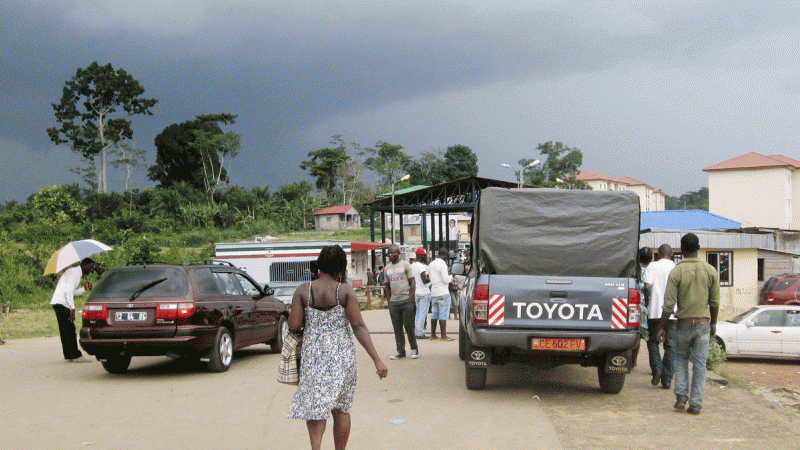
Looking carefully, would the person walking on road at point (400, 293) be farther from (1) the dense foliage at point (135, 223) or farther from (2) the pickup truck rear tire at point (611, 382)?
(1) the dense foliage at point (135, 223)

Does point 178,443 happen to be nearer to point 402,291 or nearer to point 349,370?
point 349,370

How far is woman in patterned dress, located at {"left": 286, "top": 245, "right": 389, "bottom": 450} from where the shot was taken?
15.0 ft

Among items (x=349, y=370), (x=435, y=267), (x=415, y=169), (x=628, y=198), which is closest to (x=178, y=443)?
(x=349, y=370)

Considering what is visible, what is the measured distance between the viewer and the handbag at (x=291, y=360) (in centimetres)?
472

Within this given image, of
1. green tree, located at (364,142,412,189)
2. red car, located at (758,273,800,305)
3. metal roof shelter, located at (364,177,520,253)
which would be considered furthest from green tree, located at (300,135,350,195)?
red car, located at (758,273,800,305)

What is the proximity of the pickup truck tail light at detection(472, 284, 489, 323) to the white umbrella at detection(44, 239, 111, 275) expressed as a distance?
21.4ft

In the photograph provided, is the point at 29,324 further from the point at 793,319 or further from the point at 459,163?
the point at 459,163

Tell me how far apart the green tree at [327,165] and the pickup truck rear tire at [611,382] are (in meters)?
81.8

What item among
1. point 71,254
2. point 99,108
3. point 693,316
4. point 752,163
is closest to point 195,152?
point 99,108

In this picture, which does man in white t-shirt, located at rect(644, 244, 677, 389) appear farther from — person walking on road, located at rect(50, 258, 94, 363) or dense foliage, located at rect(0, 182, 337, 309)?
dense foliage, located at rect(0, 182, 337, 309)

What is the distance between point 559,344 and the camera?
6949 millimetres

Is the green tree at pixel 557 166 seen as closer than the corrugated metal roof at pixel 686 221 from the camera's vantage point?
No

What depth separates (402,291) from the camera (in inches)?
410

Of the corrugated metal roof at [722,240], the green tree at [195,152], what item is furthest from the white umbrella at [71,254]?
the green tree at [195,152]
